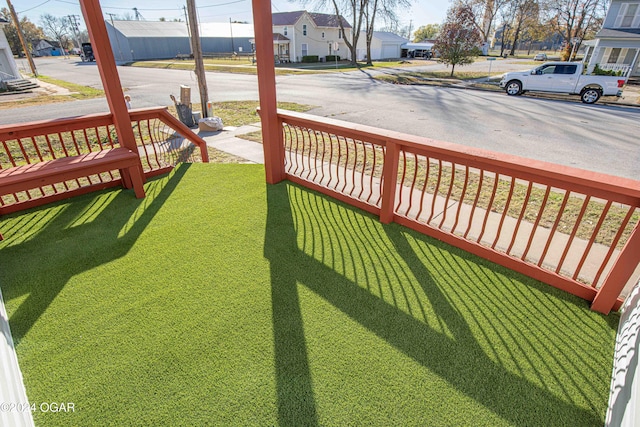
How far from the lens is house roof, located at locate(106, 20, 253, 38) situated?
38406 millimetres

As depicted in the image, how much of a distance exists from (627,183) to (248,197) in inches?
136

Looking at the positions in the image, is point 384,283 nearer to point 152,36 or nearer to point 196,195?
point 196,195

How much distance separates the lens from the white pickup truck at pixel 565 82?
36.4 feet

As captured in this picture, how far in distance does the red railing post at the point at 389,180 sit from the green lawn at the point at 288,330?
0.18 m

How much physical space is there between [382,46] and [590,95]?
34.7 meters

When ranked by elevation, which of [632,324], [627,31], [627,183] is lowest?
[632,324]

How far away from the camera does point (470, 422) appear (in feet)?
5.16

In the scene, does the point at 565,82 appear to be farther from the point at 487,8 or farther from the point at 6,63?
the point at 487,8

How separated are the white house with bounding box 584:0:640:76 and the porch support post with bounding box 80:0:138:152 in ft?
74.3

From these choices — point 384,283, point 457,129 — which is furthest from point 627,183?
point 457,129

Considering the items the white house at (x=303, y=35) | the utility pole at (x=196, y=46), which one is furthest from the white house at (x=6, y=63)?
the white house at (x=303, y=35)

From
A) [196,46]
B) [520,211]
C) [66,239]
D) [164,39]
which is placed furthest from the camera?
[164,39]

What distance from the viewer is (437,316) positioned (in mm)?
2188

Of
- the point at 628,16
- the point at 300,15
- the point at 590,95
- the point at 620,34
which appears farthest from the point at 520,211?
the point at 300,15
